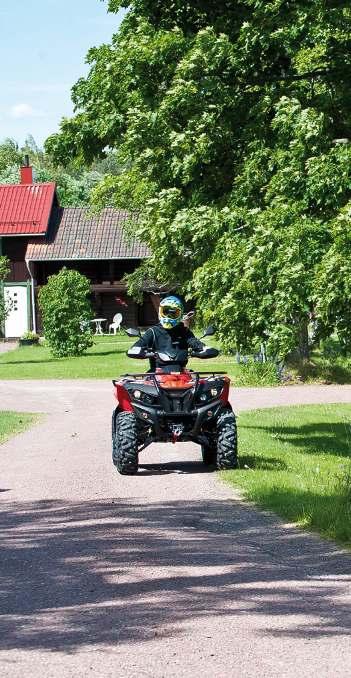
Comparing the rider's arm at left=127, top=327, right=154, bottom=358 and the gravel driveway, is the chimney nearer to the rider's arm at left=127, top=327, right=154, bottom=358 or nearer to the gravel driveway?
the rider's arm at left=127, top=327, right=154, bottom=358

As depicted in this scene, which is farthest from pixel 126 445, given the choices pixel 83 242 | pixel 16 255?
pixel 16 255

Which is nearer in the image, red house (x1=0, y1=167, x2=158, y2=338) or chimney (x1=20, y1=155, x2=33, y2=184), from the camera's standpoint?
red house (x1=0, y1=167, x2=158, y2=338)

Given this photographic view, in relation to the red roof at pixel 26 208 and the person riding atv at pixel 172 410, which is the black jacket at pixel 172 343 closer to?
the person riding atv at pixel 172 410

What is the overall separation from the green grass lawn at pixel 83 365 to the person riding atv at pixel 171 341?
19059 mm

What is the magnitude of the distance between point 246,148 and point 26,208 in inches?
2246

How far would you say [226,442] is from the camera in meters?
14.3

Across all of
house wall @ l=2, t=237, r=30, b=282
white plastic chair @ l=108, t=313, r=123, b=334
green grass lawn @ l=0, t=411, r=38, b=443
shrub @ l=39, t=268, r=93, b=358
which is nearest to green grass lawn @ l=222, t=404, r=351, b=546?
green grass lawn @ l=0, t=411, r=38, b=443

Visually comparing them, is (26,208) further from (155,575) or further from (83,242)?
(155,575)

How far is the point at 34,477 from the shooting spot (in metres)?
14.1

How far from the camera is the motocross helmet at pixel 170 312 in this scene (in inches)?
580

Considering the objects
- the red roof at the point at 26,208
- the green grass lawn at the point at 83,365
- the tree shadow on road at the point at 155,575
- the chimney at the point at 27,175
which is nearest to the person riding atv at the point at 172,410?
the tree shadow on road at the point at 155,575

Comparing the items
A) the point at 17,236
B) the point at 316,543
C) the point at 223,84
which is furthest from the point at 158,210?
the point at 17,236

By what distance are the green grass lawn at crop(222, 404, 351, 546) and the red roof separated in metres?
48.9

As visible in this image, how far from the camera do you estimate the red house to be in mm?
71562
